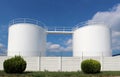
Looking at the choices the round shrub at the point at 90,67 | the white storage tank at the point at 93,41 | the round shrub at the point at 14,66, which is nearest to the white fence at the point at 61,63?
the white storage tank at the point at 93,41

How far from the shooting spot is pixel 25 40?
2995 centimetres

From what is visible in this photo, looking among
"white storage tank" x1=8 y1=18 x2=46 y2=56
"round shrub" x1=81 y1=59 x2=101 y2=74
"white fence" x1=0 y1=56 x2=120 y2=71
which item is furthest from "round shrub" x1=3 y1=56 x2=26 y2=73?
"white storage tank" x1=8 y1=18 x2=46 y2=56

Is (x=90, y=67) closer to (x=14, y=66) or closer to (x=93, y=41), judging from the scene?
(x=14, y=66)

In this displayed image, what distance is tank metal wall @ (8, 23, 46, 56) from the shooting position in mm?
29781

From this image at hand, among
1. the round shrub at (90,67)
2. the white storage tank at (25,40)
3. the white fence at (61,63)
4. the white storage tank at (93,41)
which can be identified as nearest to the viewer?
the round shrub at (90,67)

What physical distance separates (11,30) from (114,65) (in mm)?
14966

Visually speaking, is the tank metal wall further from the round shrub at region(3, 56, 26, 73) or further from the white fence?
the round shrub at region(3, 56, 26, 73)

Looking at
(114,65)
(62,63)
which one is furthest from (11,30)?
(114,65)

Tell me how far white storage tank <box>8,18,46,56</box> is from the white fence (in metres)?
3.89

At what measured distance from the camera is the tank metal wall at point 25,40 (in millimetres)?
29781

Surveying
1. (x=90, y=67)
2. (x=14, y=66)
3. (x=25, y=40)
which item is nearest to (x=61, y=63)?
(x=90, y=67)

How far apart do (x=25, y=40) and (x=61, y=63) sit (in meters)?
6.66

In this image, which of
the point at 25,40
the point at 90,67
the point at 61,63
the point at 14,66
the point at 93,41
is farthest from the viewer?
the point at 93,41

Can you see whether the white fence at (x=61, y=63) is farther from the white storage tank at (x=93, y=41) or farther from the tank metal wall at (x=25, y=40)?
the tank metal wall at (x=25, y=40)
